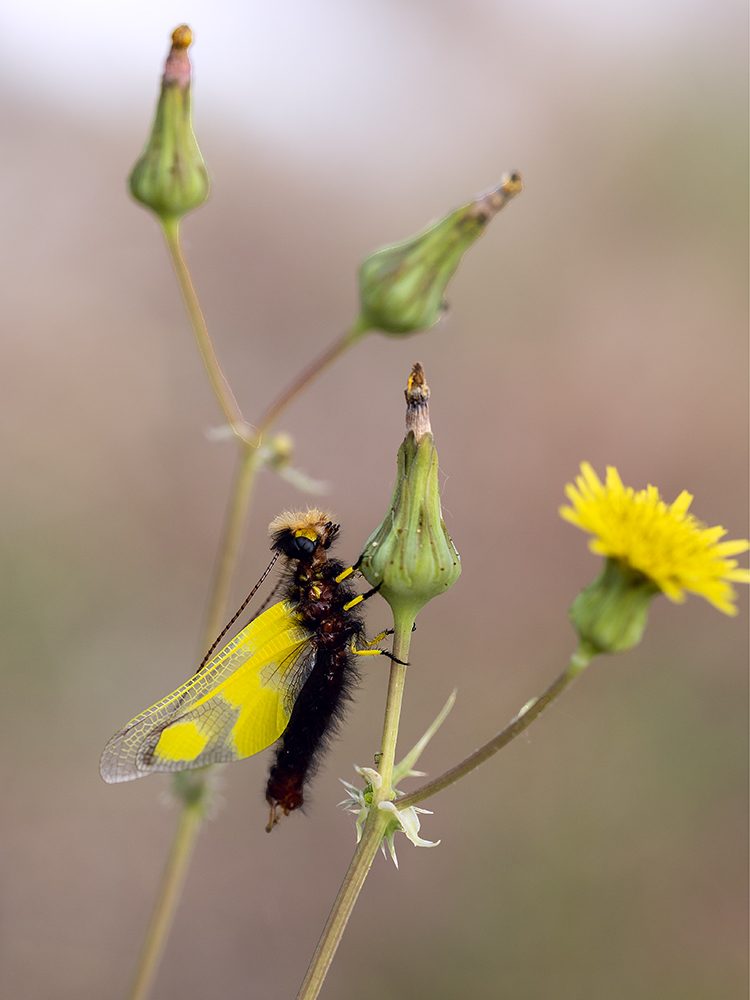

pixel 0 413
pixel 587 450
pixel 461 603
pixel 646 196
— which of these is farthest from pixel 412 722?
pixel 646 196

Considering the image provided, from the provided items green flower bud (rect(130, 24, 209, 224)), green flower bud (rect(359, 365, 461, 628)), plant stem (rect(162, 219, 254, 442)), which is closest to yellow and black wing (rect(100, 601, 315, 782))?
green flower bud (rect(359, 365, 461, 628))

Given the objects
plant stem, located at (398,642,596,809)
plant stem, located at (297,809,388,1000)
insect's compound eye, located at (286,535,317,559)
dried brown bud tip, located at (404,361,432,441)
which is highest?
dried brown bud tip, located at (404,361,432,441)

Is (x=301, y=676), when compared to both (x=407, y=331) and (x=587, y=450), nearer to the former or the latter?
(x=407, y=331)

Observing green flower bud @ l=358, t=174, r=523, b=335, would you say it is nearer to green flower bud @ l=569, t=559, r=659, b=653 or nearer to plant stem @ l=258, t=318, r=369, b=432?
plant stem @ l=258, t=318, r=369, b=432

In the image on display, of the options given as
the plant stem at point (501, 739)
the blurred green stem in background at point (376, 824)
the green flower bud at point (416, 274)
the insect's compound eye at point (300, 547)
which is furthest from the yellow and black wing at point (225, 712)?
the green flower bud at point (416, 274)


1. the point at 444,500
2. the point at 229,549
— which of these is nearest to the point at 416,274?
the point at 229,549

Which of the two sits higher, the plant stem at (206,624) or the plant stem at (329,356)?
the plant stem at (329,356)

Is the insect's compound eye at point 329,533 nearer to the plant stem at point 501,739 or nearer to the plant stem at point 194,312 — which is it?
the plant stem at point 194,312
